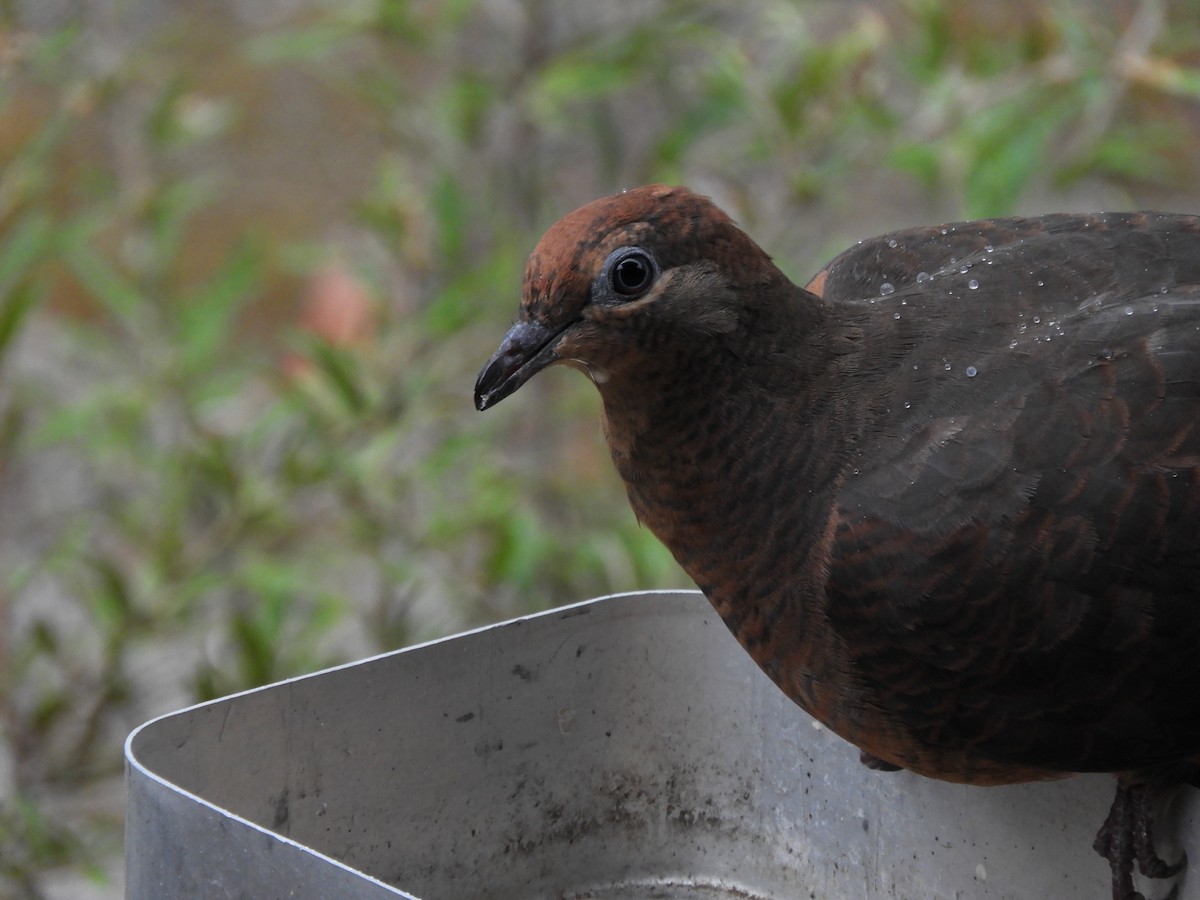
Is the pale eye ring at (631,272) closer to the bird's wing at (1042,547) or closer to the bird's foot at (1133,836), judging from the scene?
the bird's wing at (1042,547)

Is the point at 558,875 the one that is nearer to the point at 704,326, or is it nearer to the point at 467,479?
the point at 704,326

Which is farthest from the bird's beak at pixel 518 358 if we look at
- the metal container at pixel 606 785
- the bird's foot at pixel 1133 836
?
the bird's foot at pixel 1133 836

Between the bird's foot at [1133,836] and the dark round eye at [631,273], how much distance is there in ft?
2.14

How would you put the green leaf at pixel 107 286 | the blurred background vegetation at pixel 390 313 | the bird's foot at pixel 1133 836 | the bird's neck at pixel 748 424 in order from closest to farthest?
the bird's foot at pixel 1133 836 < the bird's neck at pixel 748 424 < the blurred background vegetation at pixel 390 313 < the green leaf at pixel 107 286

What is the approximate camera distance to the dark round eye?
1.35m

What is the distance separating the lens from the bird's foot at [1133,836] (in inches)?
50.8

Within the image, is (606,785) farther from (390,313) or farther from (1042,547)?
(390,313)

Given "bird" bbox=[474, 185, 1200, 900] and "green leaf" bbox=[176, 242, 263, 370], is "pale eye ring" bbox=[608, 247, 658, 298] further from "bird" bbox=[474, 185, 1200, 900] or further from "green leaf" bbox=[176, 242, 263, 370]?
"green leaf" bbox=[176, 242, 263, 370]

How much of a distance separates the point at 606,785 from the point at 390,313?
1.68 metres

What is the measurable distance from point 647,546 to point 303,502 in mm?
702

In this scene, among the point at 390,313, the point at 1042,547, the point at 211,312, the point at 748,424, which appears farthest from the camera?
the point at 390,313

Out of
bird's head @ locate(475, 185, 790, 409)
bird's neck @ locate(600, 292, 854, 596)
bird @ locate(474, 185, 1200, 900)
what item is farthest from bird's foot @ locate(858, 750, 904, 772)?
bird's head @ locate(475, 185, 790, 409)

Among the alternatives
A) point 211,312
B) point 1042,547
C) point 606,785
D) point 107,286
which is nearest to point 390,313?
point 211,312

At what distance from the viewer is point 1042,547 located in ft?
4.27
